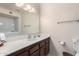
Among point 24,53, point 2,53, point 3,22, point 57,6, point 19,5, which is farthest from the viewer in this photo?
point 57,6

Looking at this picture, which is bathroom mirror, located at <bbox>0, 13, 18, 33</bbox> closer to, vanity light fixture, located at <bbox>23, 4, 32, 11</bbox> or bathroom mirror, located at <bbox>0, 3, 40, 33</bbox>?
bathroom mirror, located at <bbox>0, 3, 40, 33</bbox>

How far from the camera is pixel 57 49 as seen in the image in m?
2.79

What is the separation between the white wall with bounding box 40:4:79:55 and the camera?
8.85 ft

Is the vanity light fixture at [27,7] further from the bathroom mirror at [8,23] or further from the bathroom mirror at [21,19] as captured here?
the bathroom mirror at [8,23]

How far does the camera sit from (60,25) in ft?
9.06

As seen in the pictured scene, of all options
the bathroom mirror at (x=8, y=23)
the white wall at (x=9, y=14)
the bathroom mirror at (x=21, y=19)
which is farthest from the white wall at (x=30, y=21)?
the bathroom mirror at (x=8, y=23)

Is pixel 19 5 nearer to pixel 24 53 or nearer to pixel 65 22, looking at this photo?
pixel 24 53

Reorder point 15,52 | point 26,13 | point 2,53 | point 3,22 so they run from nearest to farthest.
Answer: point 2,53, point 15,52, point 3,22, point 26,13

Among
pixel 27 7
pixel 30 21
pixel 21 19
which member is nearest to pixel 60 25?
pixel 30 21

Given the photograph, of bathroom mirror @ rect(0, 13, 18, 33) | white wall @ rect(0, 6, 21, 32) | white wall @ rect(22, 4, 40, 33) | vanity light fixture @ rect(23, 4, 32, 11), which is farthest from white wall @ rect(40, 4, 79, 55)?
bathroom mirror @ rect(0, 13, 18, 33)

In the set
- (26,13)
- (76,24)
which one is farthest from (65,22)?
(26,13)

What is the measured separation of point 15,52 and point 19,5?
1.16 m

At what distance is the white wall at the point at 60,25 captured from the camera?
2697 mm

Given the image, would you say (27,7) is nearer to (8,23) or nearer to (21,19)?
(21,19)
